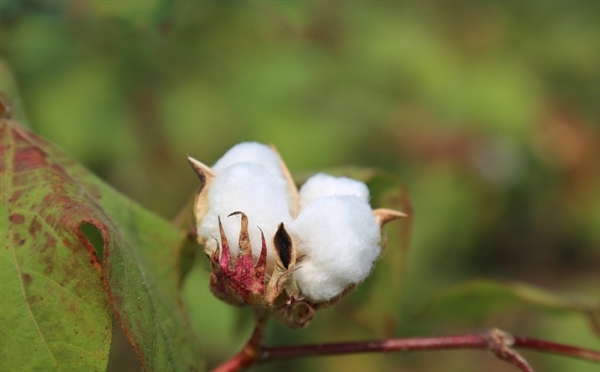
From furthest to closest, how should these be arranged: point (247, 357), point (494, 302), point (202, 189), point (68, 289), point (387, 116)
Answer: point (387, 116), point (494, 302), point (247, 357), point (202, 189), point (68, 289)

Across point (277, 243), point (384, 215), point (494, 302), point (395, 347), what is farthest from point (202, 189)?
point (494, 302)

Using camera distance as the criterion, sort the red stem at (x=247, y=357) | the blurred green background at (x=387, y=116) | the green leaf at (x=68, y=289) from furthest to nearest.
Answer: the blurred green background at (x=387, y=116)
the red stem at (x=247, y=357)
the green leaf at (x=68, y=289)

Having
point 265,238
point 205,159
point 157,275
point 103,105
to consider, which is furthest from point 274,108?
point 265,238

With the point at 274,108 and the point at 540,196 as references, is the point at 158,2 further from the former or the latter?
the point at 540,196

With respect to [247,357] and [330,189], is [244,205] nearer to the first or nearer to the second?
[330,189]

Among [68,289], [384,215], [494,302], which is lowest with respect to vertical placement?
[494,302]

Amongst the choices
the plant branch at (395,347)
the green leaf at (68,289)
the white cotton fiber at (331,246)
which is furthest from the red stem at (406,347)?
the white cotton fiber at (331,246)

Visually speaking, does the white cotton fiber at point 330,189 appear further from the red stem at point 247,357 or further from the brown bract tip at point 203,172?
the red stem at point 247,357
